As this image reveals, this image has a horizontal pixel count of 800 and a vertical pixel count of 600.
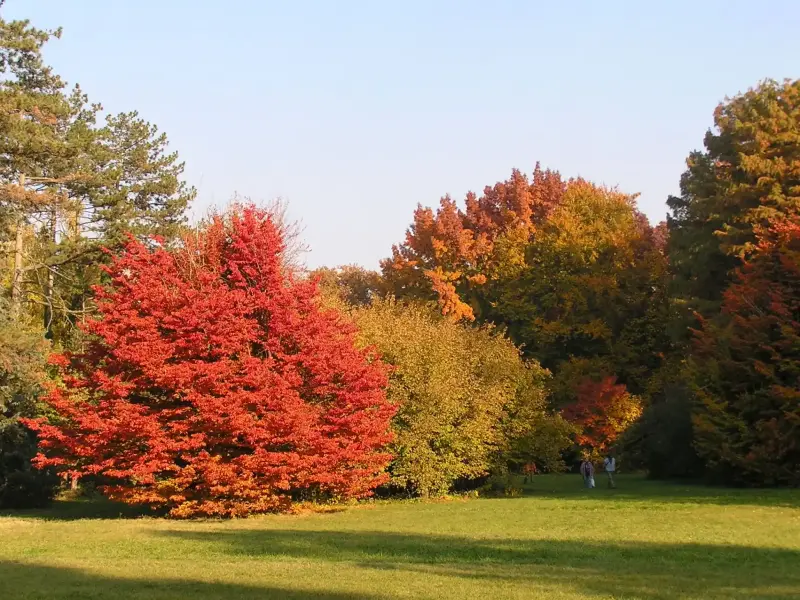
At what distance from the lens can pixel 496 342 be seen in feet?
129

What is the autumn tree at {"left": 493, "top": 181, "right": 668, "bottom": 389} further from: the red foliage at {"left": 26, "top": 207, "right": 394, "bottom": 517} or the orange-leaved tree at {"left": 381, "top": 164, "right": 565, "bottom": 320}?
the red foliage at {"left": 26, "top": 207, "right": 394, "bottom": 517}

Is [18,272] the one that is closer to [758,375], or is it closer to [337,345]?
[337,345]

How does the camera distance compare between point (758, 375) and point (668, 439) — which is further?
point (668, 439)

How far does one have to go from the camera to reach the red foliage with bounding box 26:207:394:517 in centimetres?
2598

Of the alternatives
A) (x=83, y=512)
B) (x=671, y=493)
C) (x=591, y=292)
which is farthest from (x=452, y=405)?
(x=591, y=292)

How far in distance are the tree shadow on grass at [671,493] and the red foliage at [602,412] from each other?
2710mm

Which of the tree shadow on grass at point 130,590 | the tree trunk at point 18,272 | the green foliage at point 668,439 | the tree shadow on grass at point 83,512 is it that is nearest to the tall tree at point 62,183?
the tree trunk at point 18,272

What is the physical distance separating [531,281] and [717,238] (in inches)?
669

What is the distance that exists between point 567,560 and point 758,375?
2322cm

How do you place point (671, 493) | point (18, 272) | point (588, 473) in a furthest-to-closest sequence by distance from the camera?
1. point (588, 473)
2. point (18, 272)
3. point (671, 493)

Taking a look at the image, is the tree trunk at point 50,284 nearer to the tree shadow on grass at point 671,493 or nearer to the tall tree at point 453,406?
the tall tree at point 453,406

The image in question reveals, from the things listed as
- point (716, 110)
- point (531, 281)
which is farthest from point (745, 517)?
point (531, 281)

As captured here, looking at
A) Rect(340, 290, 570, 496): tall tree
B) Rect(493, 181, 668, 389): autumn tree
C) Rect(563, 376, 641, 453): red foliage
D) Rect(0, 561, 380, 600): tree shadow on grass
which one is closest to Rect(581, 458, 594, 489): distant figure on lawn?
Rect(340, 290, 570, 496): tall tree

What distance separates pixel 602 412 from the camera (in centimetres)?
→ 4697
